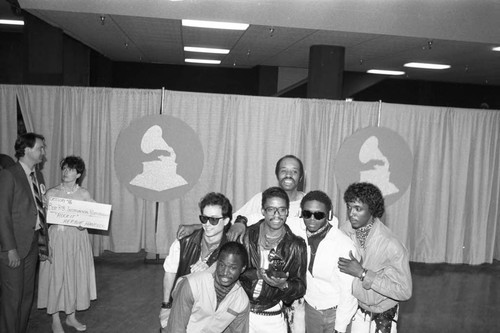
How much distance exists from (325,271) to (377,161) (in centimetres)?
406

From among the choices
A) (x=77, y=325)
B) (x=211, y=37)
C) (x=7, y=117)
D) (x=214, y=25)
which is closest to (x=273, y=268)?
(x=77, y=325)

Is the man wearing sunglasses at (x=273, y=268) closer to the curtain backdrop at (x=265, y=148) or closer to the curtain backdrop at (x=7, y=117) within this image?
the curtain backdrop at (x=265, y=148)

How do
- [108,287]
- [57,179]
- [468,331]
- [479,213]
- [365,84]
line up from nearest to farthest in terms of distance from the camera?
1. [468,331]
2. [108,287]
3. [57,179]
4. [479,213]
5. [365,84]

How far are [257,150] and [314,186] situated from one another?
92cm

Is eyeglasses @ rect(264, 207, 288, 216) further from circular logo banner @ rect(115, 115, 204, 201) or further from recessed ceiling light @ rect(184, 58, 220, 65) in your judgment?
recessed ceiling light @ rect(184, 58, 220, 65)

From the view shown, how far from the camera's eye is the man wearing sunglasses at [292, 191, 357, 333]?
2.88m

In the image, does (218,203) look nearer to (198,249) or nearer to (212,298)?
(198,249)

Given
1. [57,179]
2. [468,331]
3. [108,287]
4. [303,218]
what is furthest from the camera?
[57,179]

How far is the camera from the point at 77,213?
4.24 meters

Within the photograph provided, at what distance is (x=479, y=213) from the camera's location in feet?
23.5

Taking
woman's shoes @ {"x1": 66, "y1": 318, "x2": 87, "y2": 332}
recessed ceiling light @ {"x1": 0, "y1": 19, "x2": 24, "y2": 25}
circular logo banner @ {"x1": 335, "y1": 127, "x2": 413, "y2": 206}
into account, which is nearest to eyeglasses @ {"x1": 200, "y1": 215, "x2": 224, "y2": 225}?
woman's shoes @ {"x1": 66, "y1": 318, "x2": 87, "y2": 332}

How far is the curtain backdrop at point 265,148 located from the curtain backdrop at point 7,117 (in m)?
0.04

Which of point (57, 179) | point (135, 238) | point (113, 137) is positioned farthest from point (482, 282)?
point (57, 179)

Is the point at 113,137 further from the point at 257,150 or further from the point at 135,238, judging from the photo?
the point at 257,150
